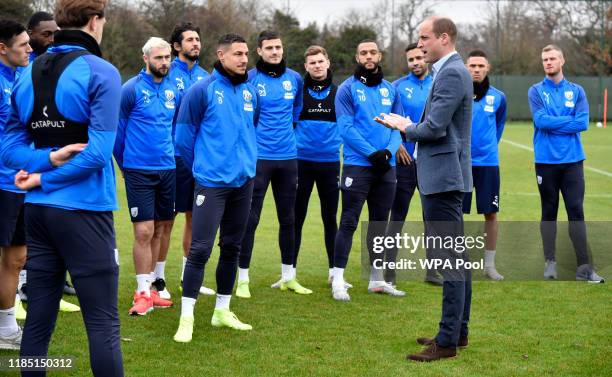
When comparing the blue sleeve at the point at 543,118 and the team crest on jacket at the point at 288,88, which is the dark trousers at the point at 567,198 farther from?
the team crest on jacket at the point at 288,88

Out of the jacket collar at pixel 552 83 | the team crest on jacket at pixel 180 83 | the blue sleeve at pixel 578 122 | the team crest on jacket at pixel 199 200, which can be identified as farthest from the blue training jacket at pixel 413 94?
the team crest on jacket at pixel 199 200

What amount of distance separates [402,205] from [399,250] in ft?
2.17

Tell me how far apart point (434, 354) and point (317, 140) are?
3.00m

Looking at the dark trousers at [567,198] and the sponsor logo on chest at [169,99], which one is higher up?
the sponsor logo on chest at [169,99]

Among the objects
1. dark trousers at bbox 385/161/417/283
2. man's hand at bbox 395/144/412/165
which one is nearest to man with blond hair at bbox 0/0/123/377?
man's hand at bbox 395/144/412/165

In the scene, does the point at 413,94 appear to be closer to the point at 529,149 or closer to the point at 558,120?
the point at 558,120

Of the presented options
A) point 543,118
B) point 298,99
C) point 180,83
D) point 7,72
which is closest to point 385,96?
point 298,99

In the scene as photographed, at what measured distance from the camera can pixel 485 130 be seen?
8.22 metres

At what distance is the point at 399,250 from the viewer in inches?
341

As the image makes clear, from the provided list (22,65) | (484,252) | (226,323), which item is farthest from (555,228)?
(22,65)

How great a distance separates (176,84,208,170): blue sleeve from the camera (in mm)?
5938

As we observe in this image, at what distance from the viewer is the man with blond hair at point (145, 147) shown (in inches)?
268

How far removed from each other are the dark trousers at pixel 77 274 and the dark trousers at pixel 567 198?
18.4 feet

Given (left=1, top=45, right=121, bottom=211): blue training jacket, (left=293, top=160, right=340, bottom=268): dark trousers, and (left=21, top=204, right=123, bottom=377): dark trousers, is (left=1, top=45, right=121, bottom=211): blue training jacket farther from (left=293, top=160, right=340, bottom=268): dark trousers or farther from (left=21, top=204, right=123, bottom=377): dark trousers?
(left=293, top=160, right=340, bottom=268): dark trousers
